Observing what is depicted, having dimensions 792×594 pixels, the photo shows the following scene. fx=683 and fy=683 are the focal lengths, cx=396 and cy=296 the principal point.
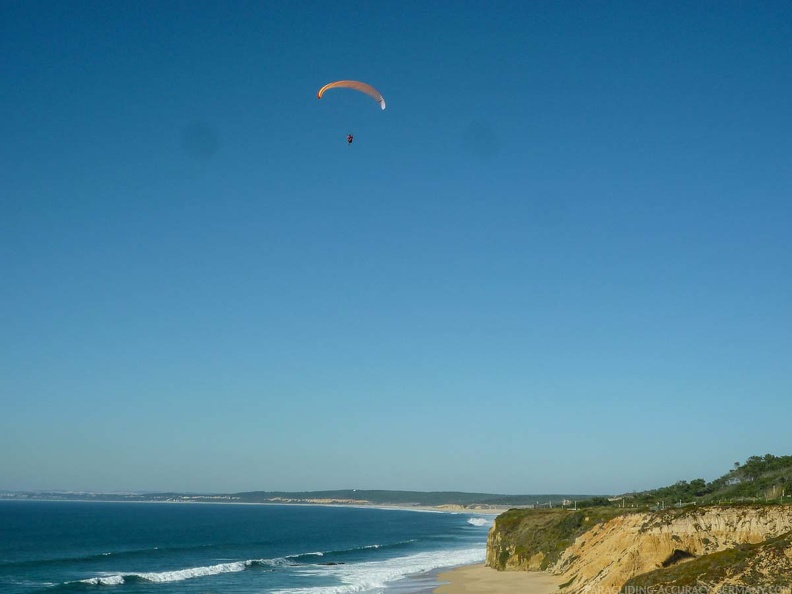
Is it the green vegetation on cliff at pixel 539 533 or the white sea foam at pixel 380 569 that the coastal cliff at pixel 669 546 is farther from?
the white sea foam at pixel 380 569

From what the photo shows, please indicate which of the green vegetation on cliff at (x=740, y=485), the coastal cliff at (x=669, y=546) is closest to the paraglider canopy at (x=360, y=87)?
the coastal cliff at (x=669, y=546)

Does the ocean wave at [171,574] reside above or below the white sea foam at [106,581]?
below

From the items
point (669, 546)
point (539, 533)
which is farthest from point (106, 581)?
point (669, 546)

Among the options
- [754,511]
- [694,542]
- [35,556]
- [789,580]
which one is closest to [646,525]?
[694,542]

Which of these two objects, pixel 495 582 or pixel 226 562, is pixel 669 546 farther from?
pixel 226 562

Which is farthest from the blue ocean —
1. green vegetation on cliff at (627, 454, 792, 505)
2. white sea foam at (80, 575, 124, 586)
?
green vegetation on cliff at (627, 454, 792, 505)
